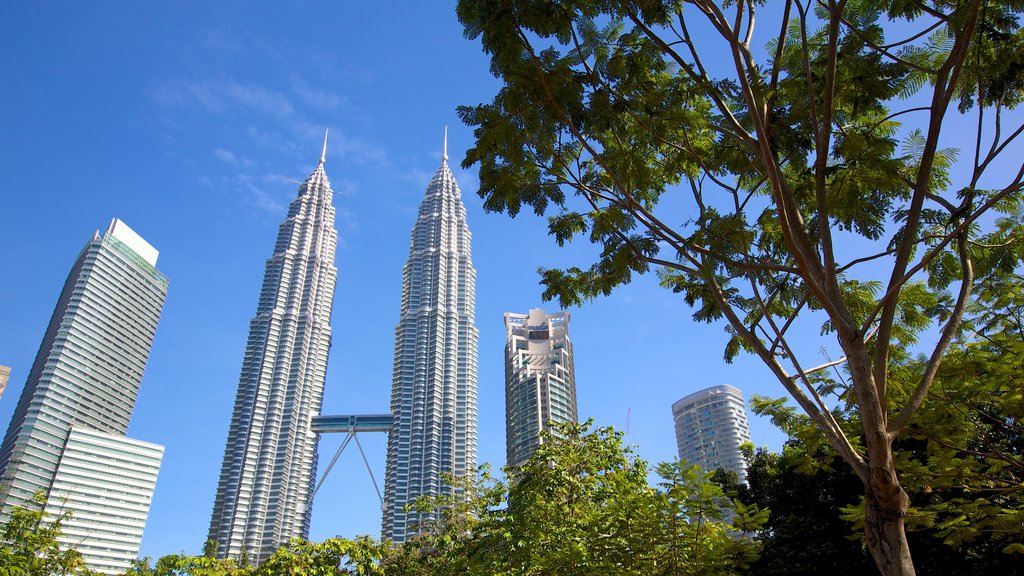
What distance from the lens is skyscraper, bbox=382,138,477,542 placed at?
98688 millimetres

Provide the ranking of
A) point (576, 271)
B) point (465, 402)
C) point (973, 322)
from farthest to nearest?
point (465, 402) < point (973, 322) < point (576, 271)

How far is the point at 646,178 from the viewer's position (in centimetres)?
824

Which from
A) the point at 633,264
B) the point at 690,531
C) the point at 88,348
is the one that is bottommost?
the point at 690,531

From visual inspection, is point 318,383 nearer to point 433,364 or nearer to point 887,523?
point 433,364

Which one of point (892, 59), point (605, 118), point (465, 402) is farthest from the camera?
point (465, 402)

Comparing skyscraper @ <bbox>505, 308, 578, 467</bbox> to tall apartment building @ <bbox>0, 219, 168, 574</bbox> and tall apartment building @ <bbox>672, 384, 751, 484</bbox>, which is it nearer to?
tall apartment building @ <bbox>672, 384, 751, 484</bbox>

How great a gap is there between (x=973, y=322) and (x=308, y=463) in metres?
106

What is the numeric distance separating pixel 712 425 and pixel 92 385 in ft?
315

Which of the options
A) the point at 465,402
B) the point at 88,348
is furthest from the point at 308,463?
the point at 88,348

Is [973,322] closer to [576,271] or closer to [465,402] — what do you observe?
[576,271]

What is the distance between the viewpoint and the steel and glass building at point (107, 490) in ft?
309

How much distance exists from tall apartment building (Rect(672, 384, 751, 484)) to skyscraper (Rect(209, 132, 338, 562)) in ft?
191

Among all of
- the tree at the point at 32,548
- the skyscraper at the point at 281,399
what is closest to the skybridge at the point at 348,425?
the skyscraper at the point at 281,399

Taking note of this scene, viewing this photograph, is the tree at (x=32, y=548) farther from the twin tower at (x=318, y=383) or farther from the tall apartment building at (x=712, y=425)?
the tall apartment building at (x=712, y=425)
